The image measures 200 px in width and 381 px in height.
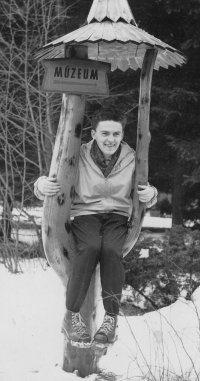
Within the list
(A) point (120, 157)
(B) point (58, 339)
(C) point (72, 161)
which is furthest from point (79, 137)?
(B) point (58, 339)

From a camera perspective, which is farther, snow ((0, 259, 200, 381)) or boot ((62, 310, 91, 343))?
snow ((0, 259, 200, 381))

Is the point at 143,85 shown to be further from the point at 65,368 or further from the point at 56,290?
the point at 56,290

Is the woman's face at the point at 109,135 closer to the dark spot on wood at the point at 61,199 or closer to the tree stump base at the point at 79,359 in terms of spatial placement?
the dark spot on wood at the point at 61,199

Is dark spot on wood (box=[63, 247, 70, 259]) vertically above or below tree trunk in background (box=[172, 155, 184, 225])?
below

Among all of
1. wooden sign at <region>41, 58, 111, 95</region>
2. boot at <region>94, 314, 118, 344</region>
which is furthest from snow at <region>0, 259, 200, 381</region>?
wooden sign at <region>41, 58, 111, 95</region>

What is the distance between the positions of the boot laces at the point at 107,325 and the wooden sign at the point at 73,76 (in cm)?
138

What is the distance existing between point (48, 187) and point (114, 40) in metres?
1.01

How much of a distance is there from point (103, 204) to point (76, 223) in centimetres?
22

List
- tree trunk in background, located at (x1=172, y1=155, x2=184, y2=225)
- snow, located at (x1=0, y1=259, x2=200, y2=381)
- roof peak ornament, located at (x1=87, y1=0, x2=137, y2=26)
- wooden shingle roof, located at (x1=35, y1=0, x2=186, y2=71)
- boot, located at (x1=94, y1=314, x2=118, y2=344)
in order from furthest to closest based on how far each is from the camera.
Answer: tree trunk in background, located at (x1=172, y1=155, x2=184, y2=225) < snow, located at (x1=0, y1=259, x2=200, y2=381) < roof peak ornament, located at (x1=87, y1=0, x2=137, y2=26) < boot, located at (x1=94, y1=314, x2=118, y2=344) < wooden shingle roof, located at (x1=35, y1=0, x2=186, y2=71)

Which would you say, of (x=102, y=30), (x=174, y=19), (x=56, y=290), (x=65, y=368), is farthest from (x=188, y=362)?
(x=174, y=19)

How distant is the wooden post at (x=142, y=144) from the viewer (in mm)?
3477

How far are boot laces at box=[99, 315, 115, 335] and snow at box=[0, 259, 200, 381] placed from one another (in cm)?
18

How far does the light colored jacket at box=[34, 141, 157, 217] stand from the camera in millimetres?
3482

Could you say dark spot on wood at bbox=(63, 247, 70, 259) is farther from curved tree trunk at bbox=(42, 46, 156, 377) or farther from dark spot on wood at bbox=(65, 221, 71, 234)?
dark spot on wood at bbox=(65, 221, 71, 234)
